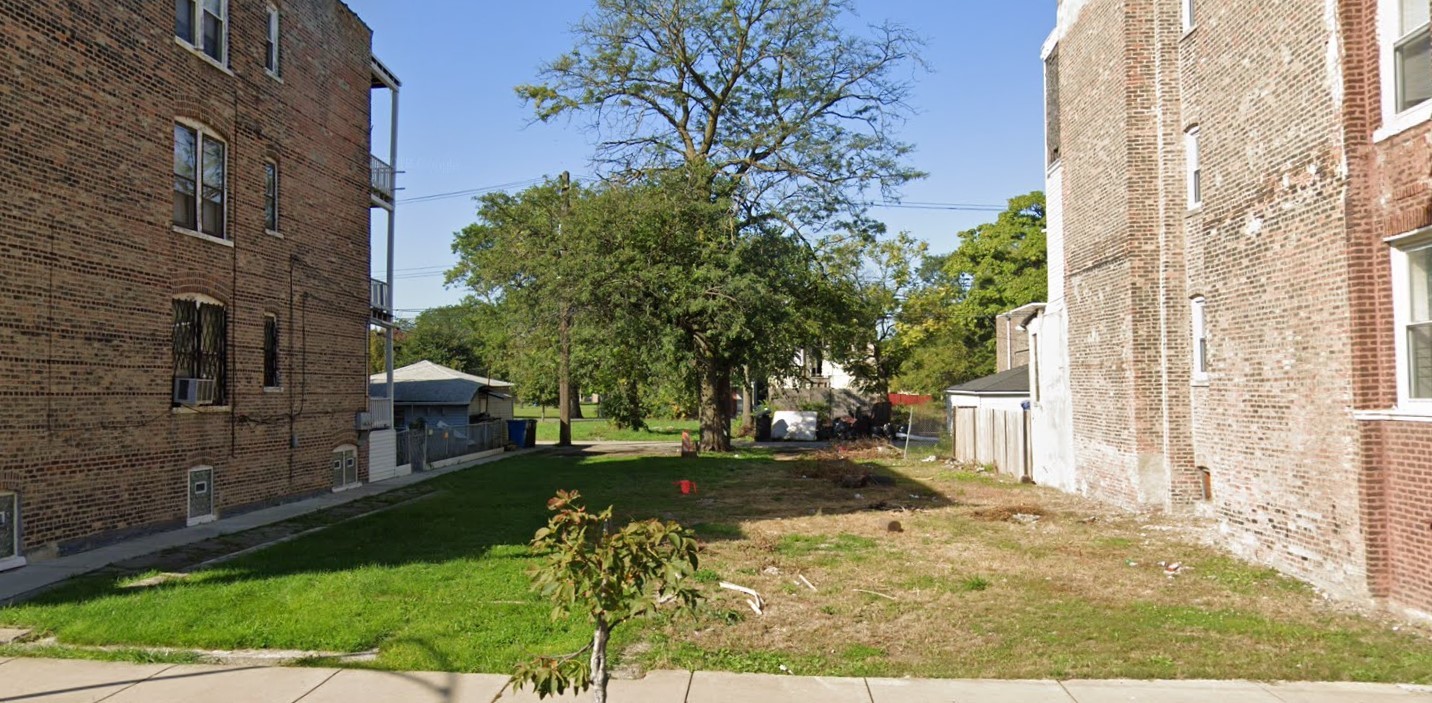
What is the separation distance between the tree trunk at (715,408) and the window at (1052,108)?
14917 mm

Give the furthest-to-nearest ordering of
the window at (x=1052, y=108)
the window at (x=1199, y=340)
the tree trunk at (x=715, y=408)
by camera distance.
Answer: the tree trunk at (x=715, y=408) < the window at (x=1052, y=108) < the window at (x=1199, y=340)

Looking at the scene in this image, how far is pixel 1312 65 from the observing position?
9773mm

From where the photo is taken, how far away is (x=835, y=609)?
904cm

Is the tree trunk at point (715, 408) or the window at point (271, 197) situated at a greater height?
the window at point (271, 197)

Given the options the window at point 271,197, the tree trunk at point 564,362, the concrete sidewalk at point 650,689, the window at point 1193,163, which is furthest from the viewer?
the tree trunk at point 564,362

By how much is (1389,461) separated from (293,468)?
17.4 meters

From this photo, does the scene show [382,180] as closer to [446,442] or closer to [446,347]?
[446,442]

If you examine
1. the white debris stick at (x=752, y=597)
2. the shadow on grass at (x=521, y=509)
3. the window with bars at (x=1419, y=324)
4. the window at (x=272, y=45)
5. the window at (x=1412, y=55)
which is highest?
the window at (x=272, y=45)

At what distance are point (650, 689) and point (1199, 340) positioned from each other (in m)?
12.3

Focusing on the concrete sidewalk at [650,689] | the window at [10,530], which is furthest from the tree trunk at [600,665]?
the window at [10,530]

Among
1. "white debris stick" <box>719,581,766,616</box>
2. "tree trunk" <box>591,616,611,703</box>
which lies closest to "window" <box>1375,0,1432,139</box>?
"white debris stick" <box>719,581,766,616</box>

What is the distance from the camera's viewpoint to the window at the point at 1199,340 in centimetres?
1506

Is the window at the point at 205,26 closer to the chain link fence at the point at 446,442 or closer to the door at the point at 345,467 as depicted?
the door at the point at 345,467

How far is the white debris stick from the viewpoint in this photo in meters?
8.99
